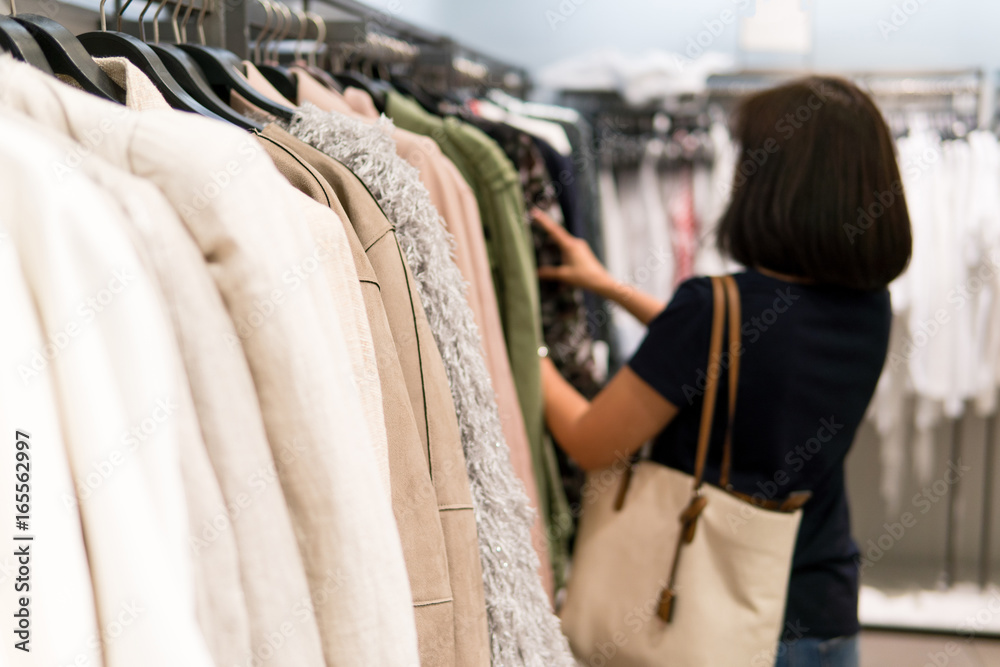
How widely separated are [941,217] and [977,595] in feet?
4.15

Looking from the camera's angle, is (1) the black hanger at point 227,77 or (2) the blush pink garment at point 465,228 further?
(2) the blush pink garment at point 465,228

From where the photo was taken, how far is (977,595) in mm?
2602

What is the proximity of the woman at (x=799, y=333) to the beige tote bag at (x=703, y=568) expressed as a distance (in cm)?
3

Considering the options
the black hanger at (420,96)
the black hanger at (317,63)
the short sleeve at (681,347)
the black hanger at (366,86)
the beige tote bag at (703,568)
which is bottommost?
the beige tote bag at (703,568)

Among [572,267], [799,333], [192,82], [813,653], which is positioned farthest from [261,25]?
[813,653]

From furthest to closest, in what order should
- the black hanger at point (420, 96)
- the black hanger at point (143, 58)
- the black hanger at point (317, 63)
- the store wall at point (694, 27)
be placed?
the store wall at point (694, 27), the black hanger at point (420, 96), the black hanger at point (317, 63), the black hanger at point (143, 58)

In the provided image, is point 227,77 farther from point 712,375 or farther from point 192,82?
point 712,375

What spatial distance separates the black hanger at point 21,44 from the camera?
1.83 feet

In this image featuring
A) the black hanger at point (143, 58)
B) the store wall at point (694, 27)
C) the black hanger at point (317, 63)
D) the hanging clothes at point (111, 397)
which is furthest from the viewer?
the store wall at point (694, 27)

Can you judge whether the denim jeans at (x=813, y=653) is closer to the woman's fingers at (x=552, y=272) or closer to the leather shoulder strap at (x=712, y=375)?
the leather shoulder strap at (x=712, y=375)

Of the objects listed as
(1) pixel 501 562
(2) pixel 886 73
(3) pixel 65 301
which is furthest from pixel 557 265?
(2) pixel 886 73

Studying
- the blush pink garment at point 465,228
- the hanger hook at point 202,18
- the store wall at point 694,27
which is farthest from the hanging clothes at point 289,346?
the store wall at point 694,27

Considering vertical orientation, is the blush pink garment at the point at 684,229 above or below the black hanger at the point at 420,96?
below

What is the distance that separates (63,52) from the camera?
1.92 ft
